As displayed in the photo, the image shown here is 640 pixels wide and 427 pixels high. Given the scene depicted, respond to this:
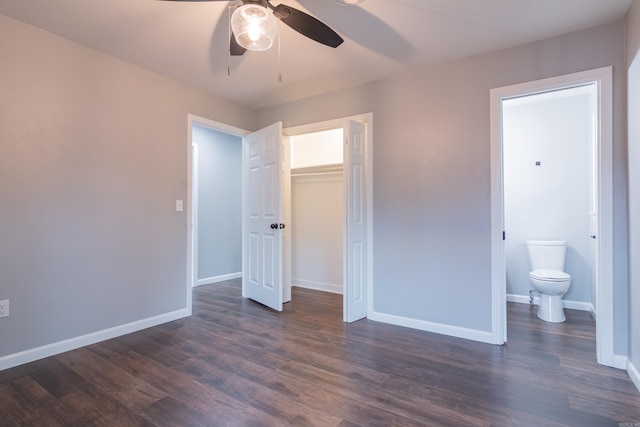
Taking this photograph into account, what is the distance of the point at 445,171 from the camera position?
2.88 meters

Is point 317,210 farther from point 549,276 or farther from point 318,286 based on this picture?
point 549,276

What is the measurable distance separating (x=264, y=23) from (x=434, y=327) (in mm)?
2728

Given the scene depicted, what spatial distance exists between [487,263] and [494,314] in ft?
1.37

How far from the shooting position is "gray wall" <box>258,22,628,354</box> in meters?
2.38

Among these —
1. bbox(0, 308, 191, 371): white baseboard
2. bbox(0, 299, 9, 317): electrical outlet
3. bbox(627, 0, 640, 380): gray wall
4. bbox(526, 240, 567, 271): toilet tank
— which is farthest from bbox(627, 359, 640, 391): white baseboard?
bbox(0, 299, 9, 317): electrical outlet

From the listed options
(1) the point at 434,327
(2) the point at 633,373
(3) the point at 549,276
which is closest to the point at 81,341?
(1) the point at 434,327

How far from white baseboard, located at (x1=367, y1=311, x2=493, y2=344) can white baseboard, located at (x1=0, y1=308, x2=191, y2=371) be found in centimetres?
204

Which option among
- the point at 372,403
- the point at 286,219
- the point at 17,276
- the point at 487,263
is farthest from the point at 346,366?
the point at 17,276

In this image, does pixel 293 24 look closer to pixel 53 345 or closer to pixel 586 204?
pixel 53 345

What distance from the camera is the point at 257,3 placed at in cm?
162

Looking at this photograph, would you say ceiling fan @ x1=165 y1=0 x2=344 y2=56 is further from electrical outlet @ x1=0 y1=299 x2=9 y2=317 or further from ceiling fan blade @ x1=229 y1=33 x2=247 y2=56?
electrical outlet @ x1=0 y1=299 x2=9 y2=317

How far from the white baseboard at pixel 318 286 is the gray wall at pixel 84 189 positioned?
68.5 inches

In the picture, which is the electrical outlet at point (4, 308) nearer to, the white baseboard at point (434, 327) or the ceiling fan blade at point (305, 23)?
the ceiling fan blade at point (305, 23)

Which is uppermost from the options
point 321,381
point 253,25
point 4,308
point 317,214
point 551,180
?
point 253,25
